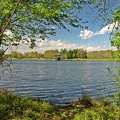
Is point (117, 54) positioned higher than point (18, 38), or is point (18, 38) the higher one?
point (18, 38)

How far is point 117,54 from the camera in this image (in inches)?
387

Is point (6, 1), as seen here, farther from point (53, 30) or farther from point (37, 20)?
point (53, 30)

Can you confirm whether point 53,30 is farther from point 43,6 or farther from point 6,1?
point 6,1

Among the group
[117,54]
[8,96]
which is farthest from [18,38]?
[117,54]

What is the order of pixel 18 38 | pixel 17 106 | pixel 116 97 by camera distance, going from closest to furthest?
pixel 116 97 < pixel 17 106 < pixel 18 38

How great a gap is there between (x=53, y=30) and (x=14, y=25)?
6.69 ft

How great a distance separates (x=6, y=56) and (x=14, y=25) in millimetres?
1774

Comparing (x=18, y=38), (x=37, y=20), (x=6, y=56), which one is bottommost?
(x=6, y=56)

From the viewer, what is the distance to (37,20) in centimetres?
1103

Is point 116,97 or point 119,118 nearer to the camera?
point 119,118

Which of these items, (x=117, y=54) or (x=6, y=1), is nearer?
(x=6, y=1)

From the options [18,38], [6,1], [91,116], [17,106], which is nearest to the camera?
[6,1]

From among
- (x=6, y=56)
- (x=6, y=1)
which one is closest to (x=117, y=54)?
(x=6, y=1)

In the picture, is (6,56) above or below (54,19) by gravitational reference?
below
